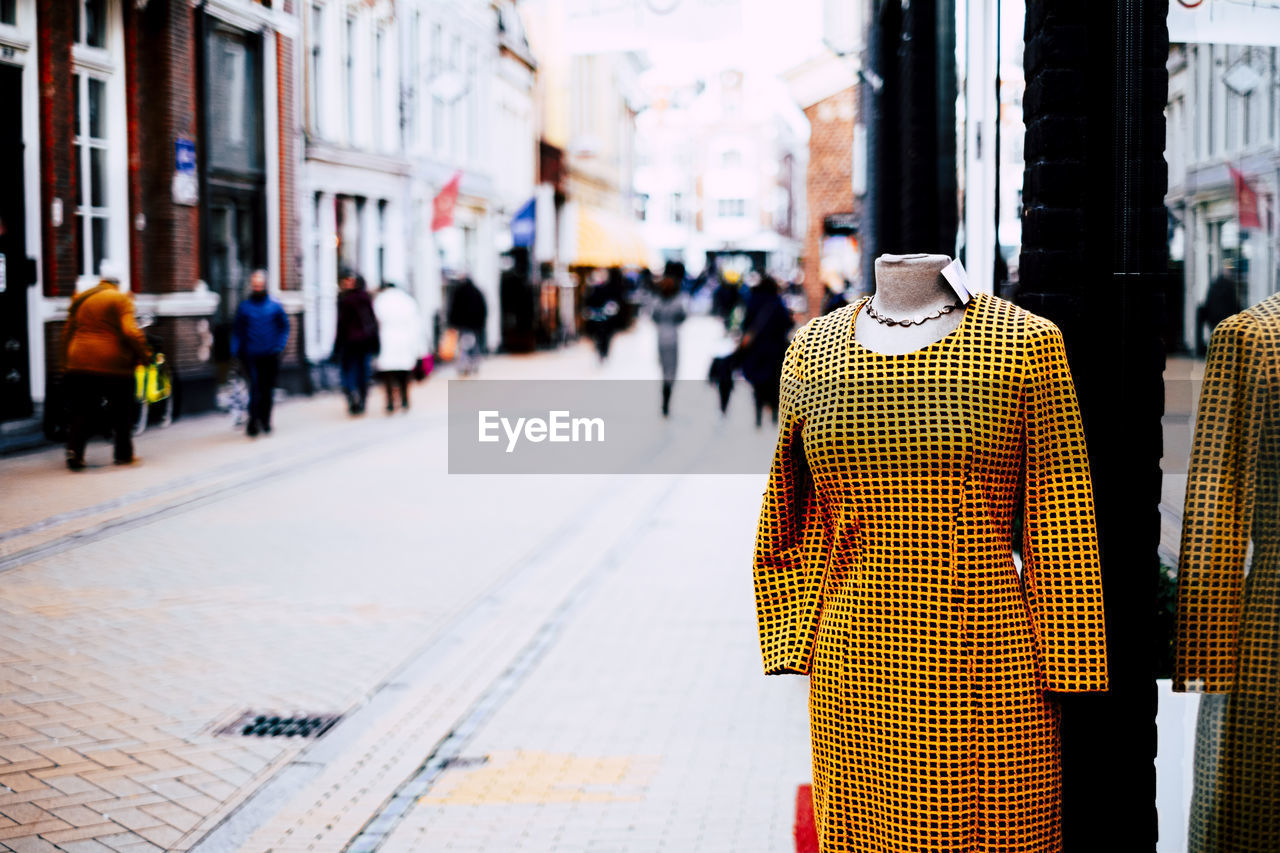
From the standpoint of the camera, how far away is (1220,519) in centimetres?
288

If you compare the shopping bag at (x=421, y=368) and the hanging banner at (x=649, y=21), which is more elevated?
the hanging banner at (x=649, y=21)

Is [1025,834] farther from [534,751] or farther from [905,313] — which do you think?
[534,751]

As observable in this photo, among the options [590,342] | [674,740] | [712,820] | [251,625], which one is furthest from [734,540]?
[590,342]

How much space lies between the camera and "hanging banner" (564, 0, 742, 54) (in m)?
7.69

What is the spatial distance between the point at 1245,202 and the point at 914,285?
1547 mm

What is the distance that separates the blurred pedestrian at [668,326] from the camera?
59.7ft

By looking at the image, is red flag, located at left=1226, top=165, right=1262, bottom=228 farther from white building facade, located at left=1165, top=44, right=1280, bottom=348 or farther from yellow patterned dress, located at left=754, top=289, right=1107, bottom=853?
yellow patterned dress, located at left=754, top=289, right=1107, bottom=853

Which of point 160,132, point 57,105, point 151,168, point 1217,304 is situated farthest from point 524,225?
point 1217,304

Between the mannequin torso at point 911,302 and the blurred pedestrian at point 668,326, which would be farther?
the blurred pedestrian at point 668,326

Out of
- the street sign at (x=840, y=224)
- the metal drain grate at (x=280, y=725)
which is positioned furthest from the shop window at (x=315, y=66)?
the street sign at (x=840, y=224)

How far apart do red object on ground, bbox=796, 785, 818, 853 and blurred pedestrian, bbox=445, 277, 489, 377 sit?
21.1 m

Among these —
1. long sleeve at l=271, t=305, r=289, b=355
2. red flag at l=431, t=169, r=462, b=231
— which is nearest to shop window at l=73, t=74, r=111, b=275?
long sleeve at l=271, t=305, r=289, b=355

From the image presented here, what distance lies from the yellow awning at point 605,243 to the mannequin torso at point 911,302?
34500 mm
